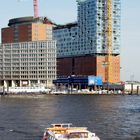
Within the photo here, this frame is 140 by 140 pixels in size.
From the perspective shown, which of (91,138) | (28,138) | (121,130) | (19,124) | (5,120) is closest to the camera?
(91,138)

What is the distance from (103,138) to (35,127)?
688 inches

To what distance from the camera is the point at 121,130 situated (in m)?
82.1

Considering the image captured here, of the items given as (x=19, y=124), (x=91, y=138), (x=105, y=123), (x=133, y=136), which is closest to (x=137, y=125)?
(x=105, y=123)

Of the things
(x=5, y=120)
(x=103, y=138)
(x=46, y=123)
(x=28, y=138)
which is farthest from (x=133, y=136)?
(x=5, y=120)

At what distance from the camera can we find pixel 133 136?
244 ft

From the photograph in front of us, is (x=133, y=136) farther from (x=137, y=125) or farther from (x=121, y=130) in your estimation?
(x=137, y=125)

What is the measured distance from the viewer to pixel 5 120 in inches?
3939

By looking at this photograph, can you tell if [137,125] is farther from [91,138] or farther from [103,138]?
[91,138]

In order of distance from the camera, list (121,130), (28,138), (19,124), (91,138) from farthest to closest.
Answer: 1. (19,124)
2. (121,130)
3. (28,138)
4. (91,138)

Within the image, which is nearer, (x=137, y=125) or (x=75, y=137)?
(x=75, y=137)

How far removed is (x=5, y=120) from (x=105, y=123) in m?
21.8

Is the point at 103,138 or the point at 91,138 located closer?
the point at 91,138

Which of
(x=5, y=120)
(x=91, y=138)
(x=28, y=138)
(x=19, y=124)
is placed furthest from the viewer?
(x=5, y=120)

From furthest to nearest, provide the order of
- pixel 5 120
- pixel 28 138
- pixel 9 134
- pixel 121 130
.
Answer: pixel 5 120
pixel 121 130
pixel 9 134
pixel 28 138
